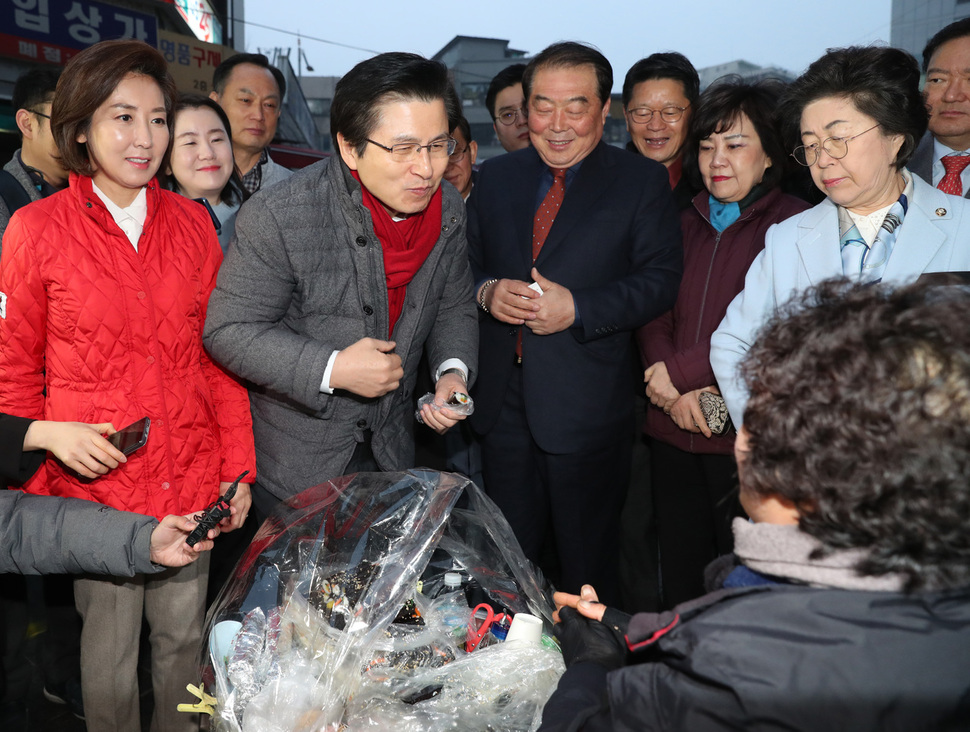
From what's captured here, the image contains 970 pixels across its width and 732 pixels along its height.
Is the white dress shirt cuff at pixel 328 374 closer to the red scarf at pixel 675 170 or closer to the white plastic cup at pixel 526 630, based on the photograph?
the white plastic cup at pixel 526 630

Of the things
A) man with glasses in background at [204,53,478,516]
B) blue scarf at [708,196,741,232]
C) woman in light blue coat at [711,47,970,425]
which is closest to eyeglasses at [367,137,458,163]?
man with glasses in background at [204,53,478,516]

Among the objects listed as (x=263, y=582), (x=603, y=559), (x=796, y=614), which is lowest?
(x=603, y=559)

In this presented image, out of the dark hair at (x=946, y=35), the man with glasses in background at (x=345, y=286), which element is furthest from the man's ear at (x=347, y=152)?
the dark hair at (x=946, y=35)

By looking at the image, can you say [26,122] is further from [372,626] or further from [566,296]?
[372,626]

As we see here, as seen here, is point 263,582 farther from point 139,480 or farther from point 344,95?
point 344,95

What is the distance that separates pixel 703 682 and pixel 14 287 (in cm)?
166

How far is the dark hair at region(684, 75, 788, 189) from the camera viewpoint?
2.49 metres

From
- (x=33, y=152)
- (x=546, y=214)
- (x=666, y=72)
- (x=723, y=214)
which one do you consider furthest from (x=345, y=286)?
(x=666, y=72)

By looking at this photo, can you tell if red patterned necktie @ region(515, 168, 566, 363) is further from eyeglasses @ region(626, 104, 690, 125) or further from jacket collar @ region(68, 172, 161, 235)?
jacket collar @ region(68, 172, 161, 235)

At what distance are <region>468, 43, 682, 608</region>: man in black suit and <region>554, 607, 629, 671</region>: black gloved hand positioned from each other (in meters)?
1.21

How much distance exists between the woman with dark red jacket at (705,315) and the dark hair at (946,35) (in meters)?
0.73

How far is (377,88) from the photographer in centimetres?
191

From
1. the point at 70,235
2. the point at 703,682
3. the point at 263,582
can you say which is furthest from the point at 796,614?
the point at 70,235

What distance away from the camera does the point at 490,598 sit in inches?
57.6
